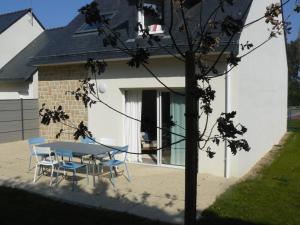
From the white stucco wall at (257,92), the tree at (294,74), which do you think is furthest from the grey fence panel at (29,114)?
the tree at (294,74)

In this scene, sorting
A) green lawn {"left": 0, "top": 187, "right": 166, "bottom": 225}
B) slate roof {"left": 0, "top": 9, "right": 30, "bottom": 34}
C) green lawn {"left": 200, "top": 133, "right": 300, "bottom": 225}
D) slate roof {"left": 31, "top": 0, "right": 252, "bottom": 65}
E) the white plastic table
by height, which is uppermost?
slate roof {"left": 0, "top": 9, "right": 30, "bottom": 34}

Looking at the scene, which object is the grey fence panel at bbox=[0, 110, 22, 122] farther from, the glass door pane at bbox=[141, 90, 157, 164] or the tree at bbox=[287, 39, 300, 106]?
the tree at bbox=[287, 39, 300, 106]

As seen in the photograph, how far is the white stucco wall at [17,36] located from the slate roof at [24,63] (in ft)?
0.88

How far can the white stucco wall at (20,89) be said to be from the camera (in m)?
20.5

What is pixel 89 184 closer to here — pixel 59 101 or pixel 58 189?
pixel 58 189

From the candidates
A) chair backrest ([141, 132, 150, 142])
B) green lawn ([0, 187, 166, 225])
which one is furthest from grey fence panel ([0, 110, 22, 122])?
green lawn ([0, 187, 166, 225])

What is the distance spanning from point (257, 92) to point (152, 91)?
3.45 meters

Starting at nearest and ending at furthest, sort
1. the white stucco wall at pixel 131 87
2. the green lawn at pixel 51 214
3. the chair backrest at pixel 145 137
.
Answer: the green lawn at pixel 51 214 < the white stucco wall at pixel 131 87 < the chair backrest at pixel 145 137

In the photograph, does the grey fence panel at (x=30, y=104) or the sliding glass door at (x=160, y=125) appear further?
the grey fence panel at (x=30, y=104)

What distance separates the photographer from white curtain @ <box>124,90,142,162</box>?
12.4 metres

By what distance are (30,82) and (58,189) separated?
12.6 metres

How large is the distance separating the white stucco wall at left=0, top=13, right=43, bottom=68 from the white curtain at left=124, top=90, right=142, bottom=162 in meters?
13.0

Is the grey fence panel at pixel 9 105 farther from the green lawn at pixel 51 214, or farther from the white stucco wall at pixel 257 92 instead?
the white stucco wall at pixel 257 92

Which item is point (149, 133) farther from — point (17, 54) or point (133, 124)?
point (17, 54)
